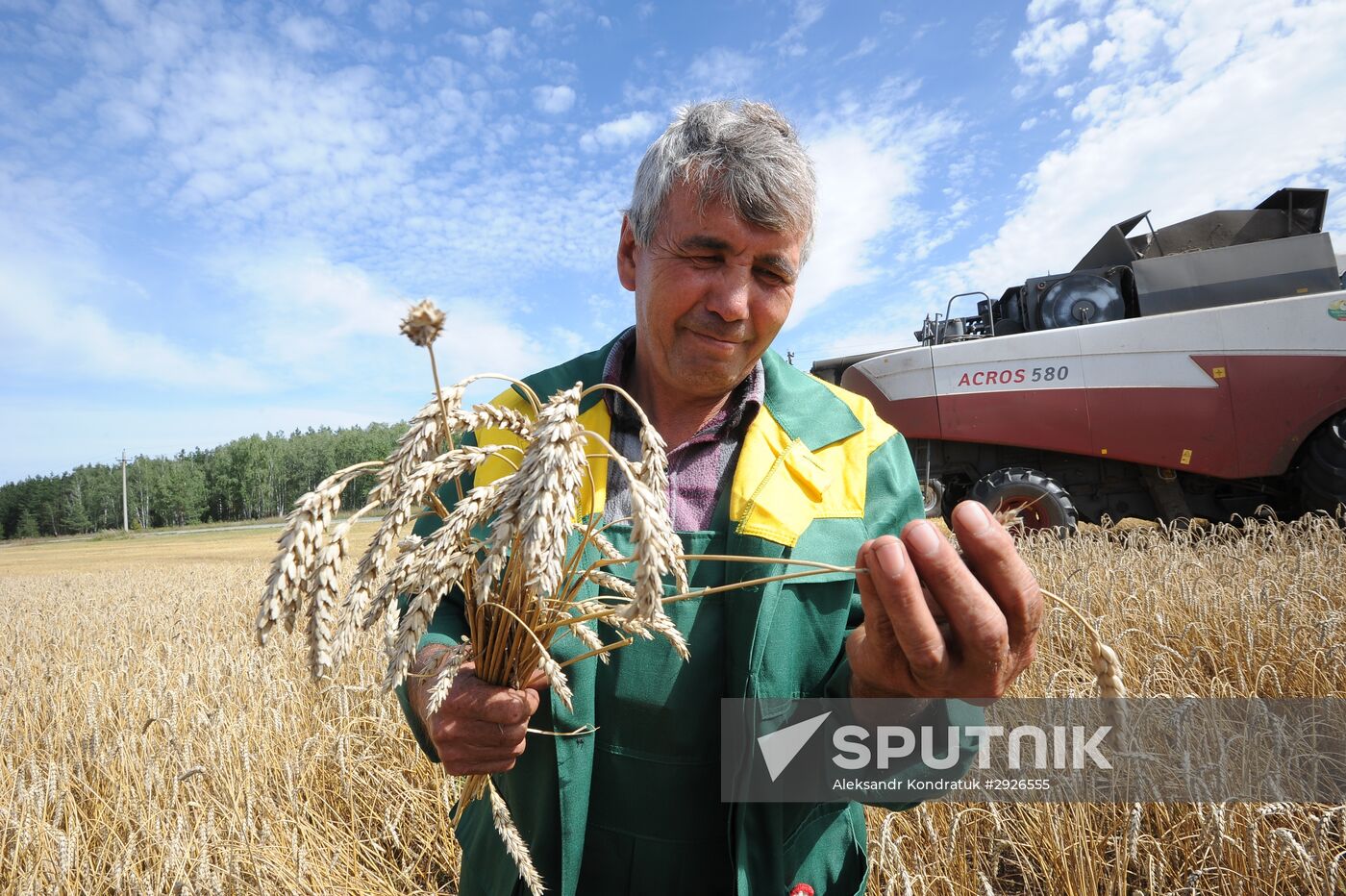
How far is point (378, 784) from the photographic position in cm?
282

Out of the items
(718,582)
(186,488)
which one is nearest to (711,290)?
(718,582)

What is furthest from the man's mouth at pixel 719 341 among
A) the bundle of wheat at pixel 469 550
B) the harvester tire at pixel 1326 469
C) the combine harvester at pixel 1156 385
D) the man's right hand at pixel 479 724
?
the harvester tire at pixel 1326 469

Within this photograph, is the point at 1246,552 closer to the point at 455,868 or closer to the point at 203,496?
the point at 455,868

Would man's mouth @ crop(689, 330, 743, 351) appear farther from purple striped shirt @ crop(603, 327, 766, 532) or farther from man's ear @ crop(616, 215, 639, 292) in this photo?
man's ear @ crop(616, 215, 639, 292)

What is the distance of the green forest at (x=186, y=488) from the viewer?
83.1 m

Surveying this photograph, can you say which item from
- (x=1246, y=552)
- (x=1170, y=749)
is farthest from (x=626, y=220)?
(x=1246, y=552)

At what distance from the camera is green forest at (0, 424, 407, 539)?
273ft

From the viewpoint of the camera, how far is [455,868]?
2590 mm

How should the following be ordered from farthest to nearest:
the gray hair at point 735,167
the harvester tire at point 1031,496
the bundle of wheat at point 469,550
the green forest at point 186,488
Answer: the green forest at point 186,488 → the harvester tire at point 1031,496 → the gray hair at point 735,167 → the bundle of wheat at point 469,550

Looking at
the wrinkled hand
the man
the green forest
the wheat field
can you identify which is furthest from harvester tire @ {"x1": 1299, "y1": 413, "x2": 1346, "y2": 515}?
the green forest

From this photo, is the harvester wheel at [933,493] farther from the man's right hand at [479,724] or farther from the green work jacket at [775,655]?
the man's right hand at [479,724]

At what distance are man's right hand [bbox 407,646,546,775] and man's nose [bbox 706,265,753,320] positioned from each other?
1.05m

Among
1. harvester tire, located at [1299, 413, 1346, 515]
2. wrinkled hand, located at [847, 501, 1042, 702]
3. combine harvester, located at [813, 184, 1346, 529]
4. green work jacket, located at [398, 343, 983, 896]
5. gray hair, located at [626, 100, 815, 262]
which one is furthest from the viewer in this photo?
combine harvester, located at [813, 184, 1346, 529]

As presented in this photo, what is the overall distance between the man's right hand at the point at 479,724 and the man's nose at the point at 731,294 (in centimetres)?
105
